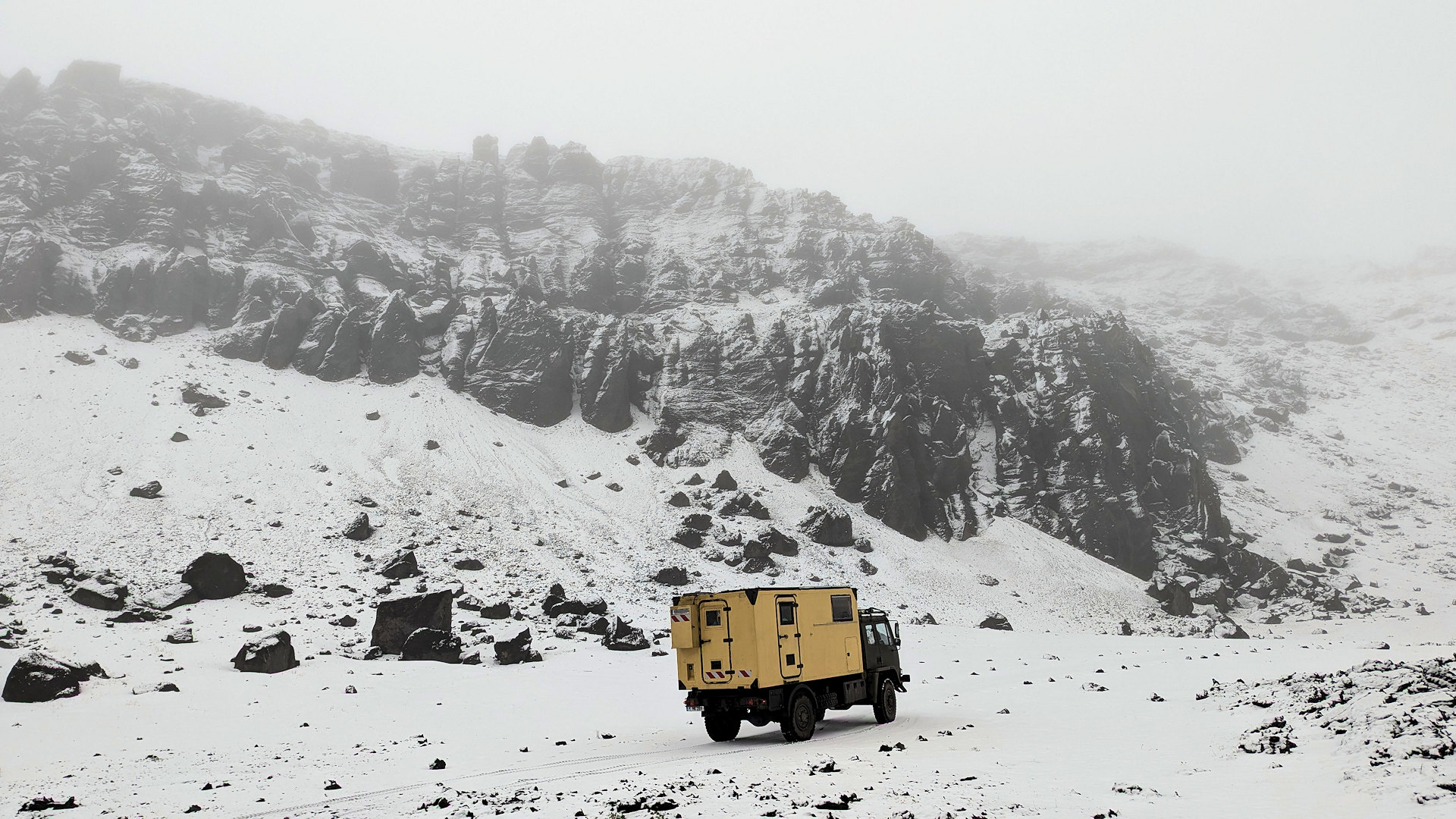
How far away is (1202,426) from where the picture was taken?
262 feet

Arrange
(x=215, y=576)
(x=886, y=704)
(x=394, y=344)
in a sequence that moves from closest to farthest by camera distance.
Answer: (x=886, y=704), (x=215, y=576), (x=394, y=344)

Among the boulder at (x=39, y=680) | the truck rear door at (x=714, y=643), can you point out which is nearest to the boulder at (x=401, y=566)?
the boulder at (x=39, y=680)

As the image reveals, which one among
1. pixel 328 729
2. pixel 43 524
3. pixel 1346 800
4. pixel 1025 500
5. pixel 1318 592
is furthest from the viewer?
pixel 1025 500

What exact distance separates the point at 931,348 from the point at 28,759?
6767cm

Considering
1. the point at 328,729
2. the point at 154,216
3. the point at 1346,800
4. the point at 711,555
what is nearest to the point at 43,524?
the point at 328,729

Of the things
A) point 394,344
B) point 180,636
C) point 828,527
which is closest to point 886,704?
point 180,636

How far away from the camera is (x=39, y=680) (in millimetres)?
16297

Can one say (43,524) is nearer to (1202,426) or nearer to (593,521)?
(593,521)

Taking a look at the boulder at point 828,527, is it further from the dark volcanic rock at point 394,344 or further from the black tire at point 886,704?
the dark volcanic rock at point 394,344

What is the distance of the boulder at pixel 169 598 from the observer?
2920 centimetres

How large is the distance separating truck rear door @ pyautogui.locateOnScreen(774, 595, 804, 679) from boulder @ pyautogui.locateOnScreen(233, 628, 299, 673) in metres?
15.8

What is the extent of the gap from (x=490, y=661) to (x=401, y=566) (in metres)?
14.5

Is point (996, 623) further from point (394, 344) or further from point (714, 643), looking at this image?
point (394, 344)

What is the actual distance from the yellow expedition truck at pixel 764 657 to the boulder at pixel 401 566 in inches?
1077
